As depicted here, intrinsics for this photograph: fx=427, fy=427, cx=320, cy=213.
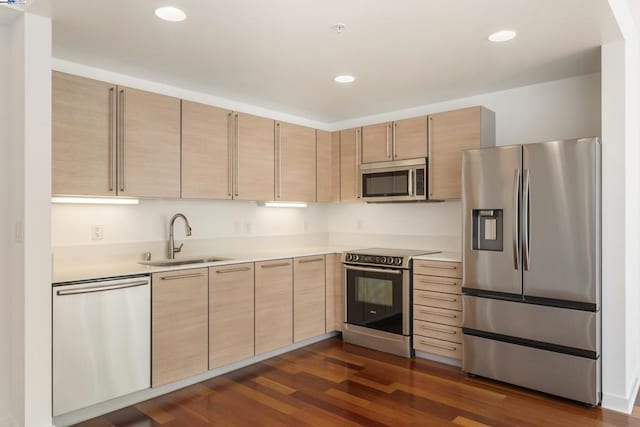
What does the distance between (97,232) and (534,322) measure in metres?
3.36

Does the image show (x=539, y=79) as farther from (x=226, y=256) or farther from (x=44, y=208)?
(x=44, y=208)

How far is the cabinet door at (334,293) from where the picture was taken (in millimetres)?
4387

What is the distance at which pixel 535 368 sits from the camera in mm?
3100

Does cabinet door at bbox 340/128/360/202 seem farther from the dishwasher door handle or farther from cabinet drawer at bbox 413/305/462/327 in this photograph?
the dishwasher door handle

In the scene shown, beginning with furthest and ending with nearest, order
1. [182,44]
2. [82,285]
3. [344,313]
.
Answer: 1. [344,313]
2. [182,44]
3. [82,285]

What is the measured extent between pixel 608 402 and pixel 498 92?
105 inches

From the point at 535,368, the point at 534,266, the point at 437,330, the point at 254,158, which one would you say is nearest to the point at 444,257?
the point at 437,330

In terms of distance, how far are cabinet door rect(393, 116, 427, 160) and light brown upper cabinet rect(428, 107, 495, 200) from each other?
0.28ft

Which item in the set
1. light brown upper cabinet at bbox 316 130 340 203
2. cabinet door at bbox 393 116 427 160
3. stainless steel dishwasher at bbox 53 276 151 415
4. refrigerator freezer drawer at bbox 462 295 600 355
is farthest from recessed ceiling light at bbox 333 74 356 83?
stainless steel dishwasher at bbox 53 276 151 415

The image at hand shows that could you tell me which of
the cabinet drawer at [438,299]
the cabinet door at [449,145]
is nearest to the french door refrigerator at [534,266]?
the cabinet drawer at [438,299]

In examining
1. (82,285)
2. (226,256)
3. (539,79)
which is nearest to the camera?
(82,285)

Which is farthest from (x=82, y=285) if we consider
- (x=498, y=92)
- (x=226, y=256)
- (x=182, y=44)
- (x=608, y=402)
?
(x=498, y=92)

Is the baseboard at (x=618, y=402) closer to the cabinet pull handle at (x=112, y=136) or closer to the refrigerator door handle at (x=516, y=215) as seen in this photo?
the refrigerator door handle at (x=516, y=215)
